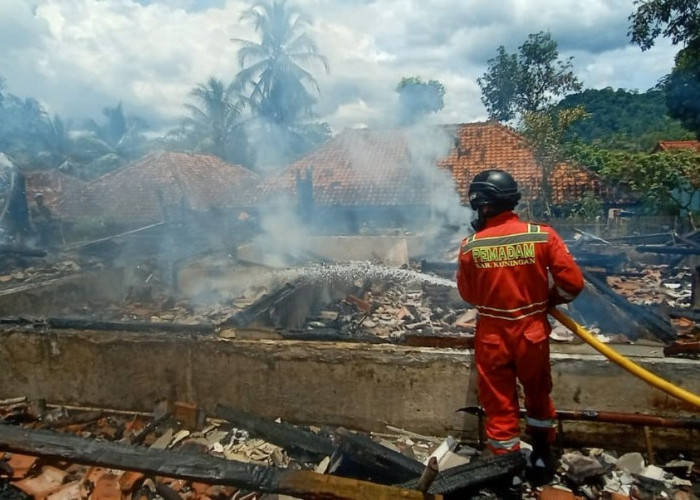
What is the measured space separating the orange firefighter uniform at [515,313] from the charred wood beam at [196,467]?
57.5 inches

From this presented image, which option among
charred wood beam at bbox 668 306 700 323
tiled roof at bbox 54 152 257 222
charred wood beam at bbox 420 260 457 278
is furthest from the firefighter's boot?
tiled roof at bbox 54 152 257 222

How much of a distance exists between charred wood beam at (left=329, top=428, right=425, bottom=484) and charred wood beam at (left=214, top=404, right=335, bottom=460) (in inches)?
15.8

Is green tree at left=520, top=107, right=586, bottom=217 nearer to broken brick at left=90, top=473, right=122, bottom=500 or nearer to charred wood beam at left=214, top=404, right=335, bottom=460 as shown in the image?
charred wood beam at left=214, top=404, right=335, bottom=460

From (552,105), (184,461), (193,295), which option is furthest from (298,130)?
(184,461)

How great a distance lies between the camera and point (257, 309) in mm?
5840

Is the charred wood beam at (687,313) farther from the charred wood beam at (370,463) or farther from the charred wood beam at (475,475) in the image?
the charred wood beam at (370,463)

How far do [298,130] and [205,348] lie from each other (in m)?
28.8

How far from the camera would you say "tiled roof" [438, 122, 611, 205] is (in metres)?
17.0

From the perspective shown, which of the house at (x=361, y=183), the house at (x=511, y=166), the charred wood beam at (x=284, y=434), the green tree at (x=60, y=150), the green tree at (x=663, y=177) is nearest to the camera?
the charred wood beam at (x=284, y=434)

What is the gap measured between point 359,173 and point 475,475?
56.6 ft

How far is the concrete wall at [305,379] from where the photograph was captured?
11.7 ft

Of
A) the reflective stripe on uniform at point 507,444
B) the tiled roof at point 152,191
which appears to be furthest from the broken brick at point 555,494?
the tiled roof at point 152,191

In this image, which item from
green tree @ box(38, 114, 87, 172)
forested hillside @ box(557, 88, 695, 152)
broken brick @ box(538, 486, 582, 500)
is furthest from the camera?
forested hillside @ box(557, 88, 695, 152)

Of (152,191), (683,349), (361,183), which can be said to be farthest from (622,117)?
(683,349)
